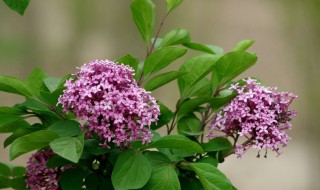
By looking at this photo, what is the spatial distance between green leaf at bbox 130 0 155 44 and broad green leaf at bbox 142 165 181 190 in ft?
0.62

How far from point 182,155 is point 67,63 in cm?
115

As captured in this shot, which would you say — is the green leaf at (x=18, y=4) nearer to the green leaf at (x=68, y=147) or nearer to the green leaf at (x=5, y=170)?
the green leaf at (x=68, y=147)

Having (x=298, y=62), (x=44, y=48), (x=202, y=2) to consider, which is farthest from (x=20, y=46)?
(x=298, y=62)

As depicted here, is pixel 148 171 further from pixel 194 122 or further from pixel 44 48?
pixel 44 48

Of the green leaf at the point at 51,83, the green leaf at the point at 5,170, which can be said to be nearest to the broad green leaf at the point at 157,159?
the green leaf at the point at 51,83

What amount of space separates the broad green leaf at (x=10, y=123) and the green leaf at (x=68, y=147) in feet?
0.32

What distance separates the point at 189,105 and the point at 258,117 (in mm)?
104

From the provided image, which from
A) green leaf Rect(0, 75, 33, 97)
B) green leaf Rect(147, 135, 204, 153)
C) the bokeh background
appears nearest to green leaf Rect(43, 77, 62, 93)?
green leaf Rect(0, 75, 33, 97)

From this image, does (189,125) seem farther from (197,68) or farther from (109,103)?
(109,103)

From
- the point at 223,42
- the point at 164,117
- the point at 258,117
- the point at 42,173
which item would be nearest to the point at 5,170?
the point at 42,173

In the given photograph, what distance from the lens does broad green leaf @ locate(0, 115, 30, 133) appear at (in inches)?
21.8

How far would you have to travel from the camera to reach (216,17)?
1780 millimetres

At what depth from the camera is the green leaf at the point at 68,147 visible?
0.45 metres

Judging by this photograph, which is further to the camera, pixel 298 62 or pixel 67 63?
pixel 298 62
